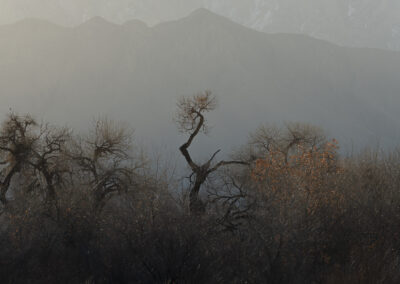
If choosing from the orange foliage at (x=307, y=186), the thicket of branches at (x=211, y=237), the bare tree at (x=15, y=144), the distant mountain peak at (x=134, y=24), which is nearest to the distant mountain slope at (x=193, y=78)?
the distant mountain peak at (x=134, y=24)

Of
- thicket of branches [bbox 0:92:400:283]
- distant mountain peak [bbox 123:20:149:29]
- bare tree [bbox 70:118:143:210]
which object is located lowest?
thicket of branches [bbox 0:92:400:283]

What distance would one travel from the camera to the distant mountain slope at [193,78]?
146 meters

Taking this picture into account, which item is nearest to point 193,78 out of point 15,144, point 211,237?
point 15,144

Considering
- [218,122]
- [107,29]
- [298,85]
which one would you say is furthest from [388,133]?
[107,29]

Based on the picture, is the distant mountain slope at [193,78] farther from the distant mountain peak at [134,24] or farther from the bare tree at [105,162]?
the bare tree at [105,162]

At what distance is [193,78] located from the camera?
16975cm

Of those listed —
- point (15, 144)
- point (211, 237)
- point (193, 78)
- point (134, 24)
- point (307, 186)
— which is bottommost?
point (211, 237)

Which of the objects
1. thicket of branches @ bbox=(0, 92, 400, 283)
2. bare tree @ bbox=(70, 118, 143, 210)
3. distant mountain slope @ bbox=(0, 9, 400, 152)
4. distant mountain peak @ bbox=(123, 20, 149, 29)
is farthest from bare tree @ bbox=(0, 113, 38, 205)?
distant mountain peak @ bbox=(123, 20, 149, 29)

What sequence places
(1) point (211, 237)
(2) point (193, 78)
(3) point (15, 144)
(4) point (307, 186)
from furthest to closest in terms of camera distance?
(2) point (193, 78)
(3) point (15, 144)
(4) point (307, 186)
(1) point (211, 237)

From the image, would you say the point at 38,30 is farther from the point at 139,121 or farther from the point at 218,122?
the point at 218,122

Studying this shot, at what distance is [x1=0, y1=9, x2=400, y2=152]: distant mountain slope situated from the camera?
146m

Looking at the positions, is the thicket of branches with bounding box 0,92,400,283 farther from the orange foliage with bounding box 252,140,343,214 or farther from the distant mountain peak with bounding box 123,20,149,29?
the distant mountain peak with bounding box 123,20,149,29

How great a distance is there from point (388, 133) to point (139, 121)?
94.8 m

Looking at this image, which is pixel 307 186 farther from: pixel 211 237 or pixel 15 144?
pixel 15 144
